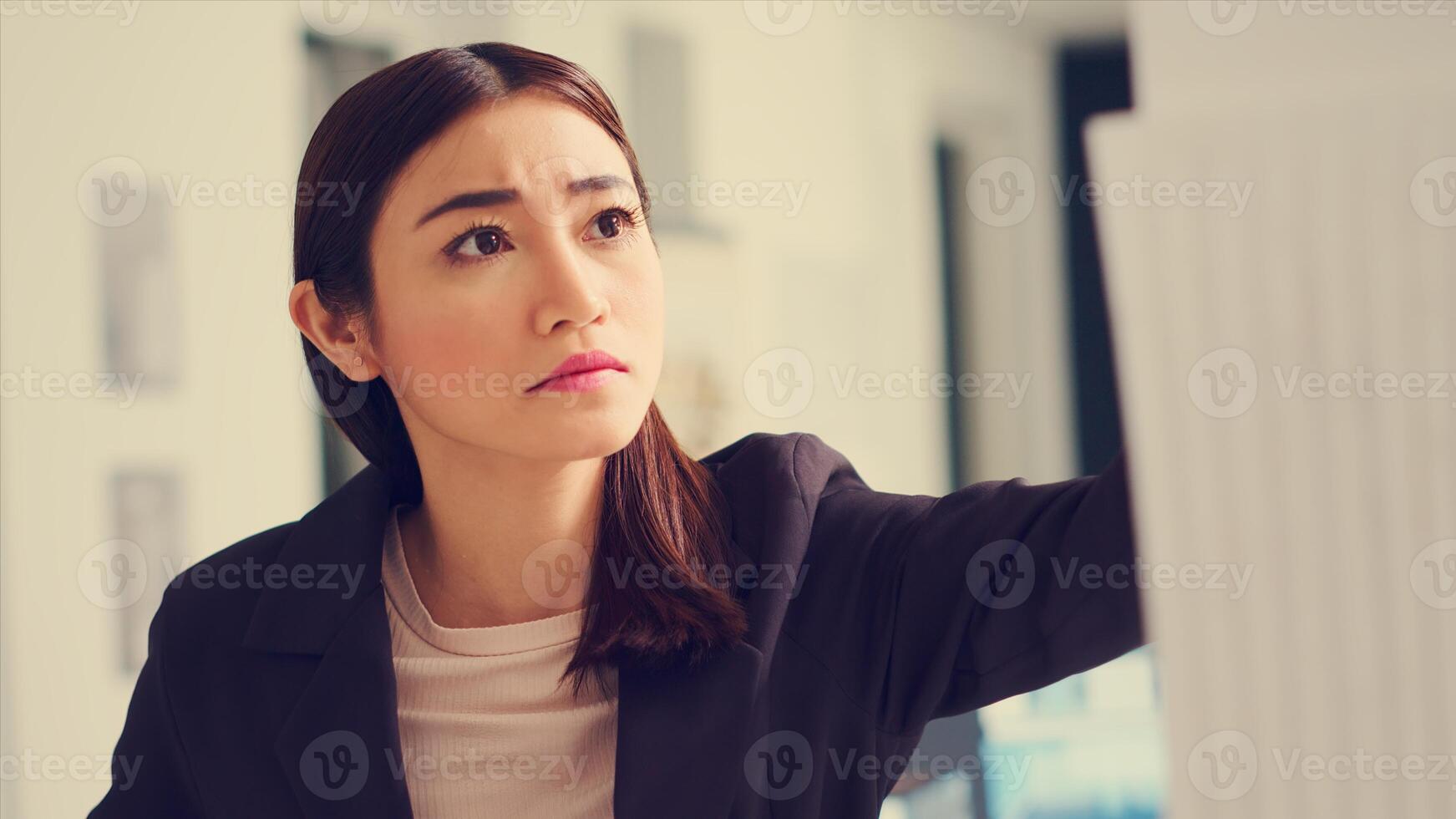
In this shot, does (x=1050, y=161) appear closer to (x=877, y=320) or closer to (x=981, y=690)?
(x=877, y=320)

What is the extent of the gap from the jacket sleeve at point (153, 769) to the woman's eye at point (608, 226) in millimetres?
559

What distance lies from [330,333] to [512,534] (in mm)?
272

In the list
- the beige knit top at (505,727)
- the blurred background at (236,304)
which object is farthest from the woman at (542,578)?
the blurred background at (236,304)

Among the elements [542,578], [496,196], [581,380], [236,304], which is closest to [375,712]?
[542,578]

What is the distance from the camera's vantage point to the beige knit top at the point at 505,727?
3.54 ft

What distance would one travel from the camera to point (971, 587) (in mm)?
972

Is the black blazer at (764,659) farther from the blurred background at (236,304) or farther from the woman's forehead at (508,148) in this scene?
the blurred background at (236,304)

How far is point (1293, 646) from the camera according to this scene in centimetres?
76

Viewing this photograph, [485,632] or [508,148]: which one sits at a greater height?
[508,148]

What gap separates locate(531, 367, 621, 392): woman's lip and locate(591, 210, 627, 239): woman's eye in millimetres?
132

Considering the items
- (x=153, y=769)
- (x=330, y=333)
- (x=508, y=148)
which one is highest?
(x=508, y=148)

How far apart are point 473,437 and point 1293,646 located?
663 mm

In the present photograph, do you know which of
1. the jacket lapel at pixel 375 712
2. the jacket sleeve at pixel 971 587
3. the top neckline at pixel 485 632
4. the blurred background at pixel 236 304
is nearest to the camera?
the jacket sleeve at pixel 971 587

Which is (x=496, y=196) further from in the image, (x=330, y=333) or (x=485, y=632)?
(x=485, y=632)
